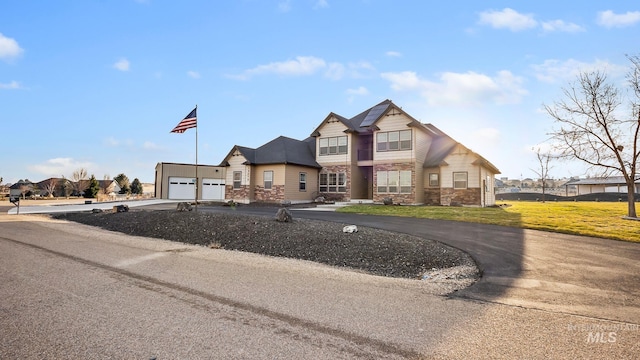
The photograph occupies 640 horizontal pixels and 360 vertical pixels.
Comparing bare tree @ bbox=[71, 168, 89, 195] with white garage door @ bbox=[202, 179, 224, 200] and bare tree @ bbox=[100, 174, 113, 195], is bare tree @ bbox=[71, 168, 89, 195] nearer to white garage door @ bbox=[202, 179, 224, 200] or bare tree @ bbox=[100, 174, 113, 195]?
bare tree @ bbox=[100, 174, 113, 195]

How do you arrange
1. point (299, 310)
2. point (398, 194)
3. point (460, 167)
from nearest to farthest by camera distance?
1. point (299, 310)
2. point (460, 167)
3. point (398, 194)

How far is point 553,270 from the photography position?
681 centimetres

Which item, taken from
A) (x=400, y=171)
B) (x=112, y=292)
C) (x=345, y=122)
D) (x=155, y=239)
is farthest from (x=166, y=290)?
(x=345, y=122)

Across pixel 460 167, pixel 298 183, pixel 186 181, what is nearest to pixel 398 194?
pixel 460 167

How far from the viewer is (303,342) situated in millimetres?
3367

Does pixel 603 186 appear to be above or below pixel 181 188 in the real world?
above

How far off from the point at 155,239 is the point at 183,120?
6823 mm

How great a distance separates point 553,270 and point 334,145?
72.2 ft

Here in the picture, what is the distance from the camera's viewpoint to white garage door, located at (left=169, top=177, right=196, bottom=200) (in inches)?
1620

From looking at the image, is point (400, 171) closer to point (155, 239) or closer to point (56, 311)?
point (155, 239)

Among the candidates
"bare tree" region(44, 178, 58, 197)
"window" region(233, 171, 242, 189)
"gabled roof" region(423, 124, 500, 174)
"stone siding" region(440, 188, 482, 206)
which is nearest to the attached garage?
"window" region(233, 171, 242, 189)

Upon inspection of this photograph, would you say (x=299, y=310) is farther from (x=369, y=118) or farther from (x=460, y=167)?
(x=369, y=118)

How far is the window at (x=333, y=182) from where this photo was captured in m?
27.2

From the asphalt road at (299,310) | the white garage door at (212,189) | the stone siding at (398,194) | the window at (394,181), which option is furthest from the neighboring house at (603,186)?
the asphalt road at (299,310)
